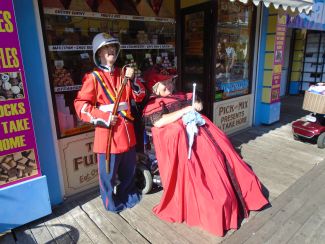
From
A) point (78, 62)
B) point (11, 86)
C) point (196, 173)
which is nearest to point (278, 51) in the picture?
point (196, 173)

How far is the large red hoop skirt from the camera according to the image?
2.20 meters

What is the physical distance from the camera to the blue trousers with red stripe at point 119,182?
2490 mm

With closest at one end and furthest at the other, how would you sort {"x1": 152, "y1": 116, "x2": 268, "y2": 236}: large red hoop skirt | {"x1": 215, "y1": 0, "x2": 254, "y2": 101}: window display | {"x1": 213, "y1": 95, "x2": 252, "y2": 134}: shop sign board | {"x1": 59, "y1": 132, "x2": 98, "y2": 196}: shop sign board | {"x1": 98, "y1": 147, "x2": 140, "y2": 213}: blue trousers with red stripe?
{"x1": 152, "y1": 116, "x2": 268, "y2": 236}: large red hoop skirt, {"x1": 98, "y1": 147, "x2": 140, "y2": 213}: blue trousers with red stripe, {"x1": 59, "y1": 132, "x2": 98, "y2": 196}: shop sign board, {"x1": 215, "y1": 0, "x2": 254, "y2": 101}: window display, {"x1": 213, "y1": 95, "x2": 252, "y2": 134}: shop sign board

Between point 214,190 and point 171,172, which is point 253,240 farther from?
point 171,172

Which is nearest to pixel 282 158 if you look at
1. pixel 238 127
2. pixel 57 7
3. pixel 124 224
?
pixel 238 127

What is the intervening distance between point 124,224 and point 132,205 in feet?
0.97

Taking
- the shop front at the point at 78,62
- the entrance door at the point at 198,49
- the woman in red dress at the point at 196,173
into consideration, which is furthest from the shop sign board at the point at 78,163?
the entrance door at the point at 198,49

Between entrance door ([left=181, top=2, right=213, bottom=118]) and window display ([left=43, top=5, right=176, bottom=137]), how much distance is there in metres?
0.98

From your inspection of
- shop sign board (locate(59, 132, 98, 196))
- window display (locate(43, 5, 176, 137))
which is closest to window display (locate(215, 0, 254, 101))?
window display (locate(43, 5, 176, 137))

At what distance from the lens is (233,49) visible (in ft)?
15.1

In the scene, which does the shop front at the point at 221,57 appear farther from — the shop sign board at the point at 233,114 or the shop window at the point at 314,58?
the shop window at the point at 314,58

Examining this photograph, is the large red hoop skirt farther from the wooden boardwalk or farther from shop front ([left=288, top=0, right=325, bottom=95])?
shop front ([left=288, top=0, right=325, bottom=95])

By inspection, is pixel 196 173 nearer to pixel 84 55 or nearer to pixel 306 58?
pixel 84 55

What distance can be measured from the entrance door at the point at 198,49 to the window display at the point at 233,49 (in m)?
0.19
